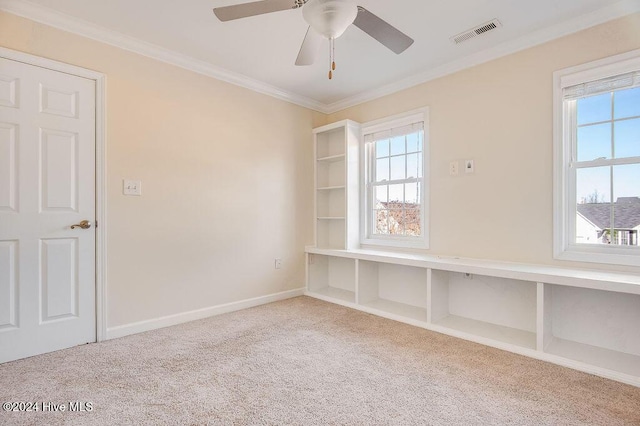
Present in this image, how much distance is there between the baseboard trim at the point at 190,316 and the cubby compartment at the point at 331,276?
12.7 inches

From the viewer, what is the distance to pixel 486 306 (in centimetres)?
289

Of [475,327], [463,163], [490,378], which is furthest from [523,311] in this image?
[463,163]

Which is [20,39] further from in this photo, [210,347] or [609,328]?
[609,328]

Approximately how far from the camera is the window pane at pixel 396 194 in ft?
12.1

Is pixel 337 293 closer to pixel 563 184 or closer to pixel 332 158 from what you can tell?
pixel 332 158

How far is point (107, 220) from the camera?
2621 mm

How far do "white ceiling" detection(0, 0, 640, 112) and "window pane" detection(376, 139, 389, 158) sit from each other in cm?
68

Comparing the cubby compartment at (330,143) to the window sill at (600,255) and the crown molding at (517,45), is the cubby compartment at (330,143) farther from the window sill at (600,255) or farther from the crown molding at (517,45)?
the window sill at (600,255)

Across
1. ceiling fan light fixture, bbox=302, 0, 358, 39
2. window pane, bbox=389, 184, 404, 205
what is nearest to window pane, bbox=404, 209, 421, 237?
window pane, bbox=389, 184, 404, 205

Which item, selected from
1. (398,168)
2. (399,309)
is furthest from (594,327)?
(398,168)

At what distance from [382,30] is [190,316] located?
2917 millimetres

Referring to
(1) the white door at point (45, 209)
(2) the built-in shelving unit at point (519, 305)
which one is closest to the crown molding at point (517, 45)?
(2) the built-in shelving unit at point (519, 305)

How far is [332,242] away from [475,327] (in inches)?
81.0

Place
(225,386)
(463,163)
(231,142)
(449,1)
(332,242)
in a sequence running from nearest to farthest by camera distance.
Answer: (225,386) → (449,1) → (463,163) → (231,142) → (332,242)
